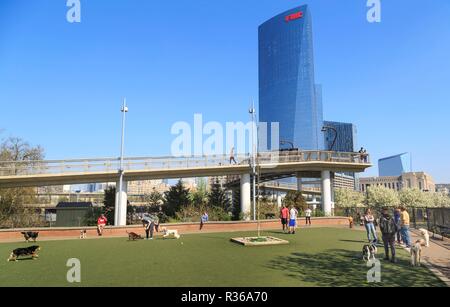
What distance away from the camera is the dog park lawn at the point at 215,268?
8.72 m

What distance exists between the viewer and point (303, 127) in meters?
176

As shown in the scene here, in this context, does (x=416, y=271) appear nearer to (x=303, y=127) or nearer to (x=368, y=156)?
(x=368, y=156)

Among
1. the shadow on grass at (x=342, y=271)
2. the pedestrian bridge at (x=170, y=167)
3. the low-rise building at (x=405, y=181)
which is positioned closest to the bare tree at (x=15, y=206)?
the pedestrian bridge at (x=170, y=167)

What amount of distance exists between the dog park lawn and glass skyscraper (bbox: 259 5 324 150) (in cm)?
16154

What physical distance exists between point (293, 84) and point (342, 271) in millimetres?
177785

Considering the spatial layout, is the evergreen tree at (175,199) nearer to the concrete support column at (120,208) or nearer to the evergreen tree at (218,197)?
the evergreen tree at (218,197)

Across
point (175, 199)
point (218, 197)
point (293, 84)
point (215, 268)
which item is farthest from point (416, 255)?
point (293, 84)

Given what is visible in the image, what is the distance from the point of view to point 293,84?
179875mm

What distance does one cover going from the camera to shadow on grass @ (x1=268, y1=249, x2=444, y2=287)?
28.1 feet

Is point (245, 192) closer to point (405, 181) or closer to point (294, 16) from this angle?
point (405, 181)

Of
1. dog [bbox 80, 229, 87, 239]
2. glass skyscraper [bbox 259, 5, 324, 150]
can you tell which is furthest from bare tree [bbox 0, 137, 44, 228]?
glass skyscraper [bbox 259, 5, 324, 150]

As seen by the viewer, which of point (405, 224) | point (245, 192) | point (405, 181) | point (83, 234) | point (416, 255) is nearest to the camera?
point (416, 255)

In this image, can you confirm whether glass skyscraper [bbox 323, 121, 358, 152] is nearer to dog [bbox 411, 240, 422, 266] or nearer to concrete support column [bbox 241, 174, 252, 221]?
concrete support column [bbox 241, 174, 252, 221]

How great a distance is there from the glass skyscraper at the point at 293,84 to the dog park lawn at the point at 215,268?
16154cm
